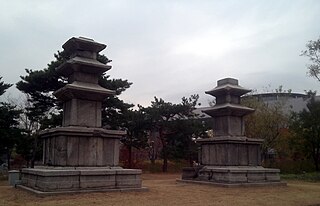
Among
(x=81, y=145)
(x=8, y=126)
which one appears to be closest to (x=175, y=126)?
(x=8, y=126)

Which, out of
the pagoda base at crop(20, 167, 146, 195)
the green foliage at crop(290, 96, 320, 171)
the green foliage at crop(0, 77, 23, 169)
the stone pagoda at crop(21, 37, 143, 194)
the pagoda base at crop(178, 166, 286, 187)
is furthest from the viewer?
the green foliage at crop(290, 96, 320, 171)

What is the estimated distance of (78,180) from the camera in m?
12.8

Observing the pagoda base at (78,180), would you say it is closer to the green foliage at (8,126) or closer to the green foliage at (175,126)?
the green foliage at (8,126)

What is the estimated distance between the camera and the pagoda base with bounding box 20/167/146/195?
1215cm

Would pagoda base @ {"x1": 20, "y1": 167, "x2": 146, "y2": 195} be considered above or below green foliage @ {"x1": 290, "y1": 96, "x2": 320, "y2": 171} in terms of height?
below

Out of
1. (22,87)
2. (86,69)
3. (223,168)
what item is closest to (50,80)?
(22,87)

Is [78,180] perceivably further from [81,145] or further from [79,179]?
[81,145]

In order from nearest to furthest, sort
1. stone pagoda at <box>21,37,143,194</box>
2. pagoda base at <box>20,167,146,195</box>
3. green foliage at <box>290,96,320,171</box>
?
pagoda base at <box>20,167,146,195</box> → stone pagoda at <box>21,37,143,194</box> → green foliage at <box>290,96,320,171</box>

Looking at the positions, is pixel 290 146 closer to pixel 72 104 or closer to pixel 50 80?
pixel 50 80

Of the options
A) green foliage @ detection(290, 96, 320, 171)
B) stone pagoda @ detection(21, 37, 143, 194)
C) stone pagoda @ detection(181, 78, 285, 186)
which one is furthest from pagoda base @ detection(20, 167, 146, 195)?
green foliage @ detection(290, 96, 320, 171)

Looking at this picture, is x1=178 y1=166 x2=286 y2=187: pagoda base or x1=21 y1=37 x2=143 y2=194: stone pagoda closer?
x1=21 y1=37 x2=143 y2=194: stone pagoda

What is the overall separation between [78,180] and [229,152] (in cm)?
870

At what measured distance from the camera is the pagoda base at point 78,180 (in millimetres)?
12148

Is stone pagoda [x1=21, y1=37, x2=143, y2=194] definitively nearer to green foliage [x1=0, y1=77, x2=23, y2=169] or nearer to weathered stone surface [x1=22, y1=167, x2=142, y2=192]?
weathered stone surface [x1=22, y1=167, x2=142, y2=192]
